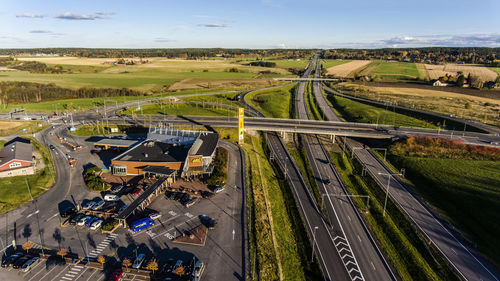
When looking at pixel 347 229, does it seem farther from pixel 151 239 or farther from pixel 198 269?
pixel 151 239

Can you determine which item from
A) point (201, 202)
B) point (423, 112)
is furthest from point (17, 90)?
point (423, 112)

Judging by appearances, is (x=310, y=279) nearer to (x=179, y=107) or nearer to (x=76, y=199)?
(x=76, y=199)

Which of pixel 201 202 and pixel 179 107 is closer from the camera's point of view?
pixel 201 202

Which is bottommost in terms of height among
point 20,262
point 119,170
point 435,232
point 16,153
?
point 435,232

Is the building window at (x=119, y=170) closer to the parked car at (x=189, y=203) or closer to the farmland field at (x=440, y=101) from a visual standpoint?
the parked car at (x=189, y=203)

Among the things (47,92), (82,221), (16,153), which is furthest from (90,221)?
(47,92)

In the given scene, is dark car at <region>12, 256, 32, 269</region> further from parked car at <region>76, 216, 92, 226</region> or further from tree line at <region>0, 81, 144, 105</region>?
tree line at <region>0, 81, 144, 105</region>
